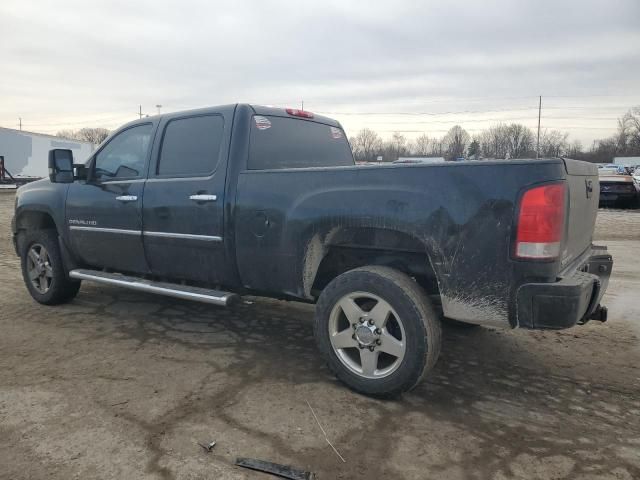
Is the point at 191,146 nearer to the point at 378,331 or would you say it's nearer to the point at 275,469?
the point at 378,331

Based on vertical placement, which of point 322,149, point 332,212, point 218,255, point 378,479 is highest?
point 322,149

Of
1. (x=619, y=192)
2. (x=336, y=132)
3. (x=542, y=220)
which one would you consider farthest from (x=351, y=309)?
(x=619, y=192)

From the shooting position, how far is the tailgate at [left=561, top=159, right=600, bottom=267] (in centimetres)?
296

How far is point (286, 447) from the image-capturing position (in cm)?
272

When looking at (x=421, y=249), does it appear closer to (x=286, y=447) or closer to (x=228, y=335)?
(x=286, y=447)

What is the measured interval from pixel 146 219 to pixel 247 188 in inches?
47.6

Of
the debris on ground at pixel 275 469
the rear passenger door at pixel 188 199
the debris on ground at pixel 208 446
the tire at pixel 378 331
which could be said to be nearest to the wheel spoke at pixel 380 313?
the tire at pixel 378 331

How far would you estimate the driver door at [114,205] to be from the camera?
4633 mm

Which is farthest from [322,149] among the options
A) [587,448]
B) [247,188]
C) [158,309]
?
[587,448]

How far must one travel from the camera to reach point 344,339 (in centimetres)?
335

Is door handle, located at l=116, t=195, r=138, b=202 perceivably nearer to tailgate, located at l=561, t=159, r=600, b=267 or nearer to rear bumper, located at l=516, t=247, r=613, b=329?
rear bumper, located at l=516, t=247, r=613, b=329

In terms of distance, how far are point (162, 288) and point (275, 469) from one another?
2.26m

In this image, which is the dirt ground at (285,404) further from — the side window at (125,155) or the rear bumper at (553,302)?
the side window at (125,155)

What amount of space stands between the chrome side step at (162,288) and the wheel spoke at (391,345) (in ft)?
4.22
